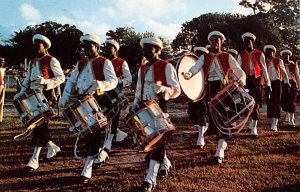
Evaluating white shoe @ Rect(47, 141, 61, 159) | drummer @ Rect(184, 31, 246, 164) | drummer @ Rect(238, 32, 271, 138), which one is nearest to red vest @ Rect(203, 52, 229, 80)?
drummer @ Rect(184, 31, 246, 164)

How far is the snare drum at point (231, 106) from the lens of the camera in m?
6.67

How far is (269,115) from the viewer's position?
433 inches

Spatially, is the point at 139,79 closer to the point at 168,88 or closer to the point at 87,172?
the point at 168,88

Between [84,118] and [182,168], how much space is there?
2.03m

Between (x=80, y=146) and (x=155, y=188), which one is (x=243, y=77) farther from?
(x=80, y=146)

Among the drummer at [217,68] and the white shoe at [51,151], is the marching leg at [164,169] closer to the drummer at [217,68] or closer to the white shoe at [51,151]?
the drummer at [217,68]

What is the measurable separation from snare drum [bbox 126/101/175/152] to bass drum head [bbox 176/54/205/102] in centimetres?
179

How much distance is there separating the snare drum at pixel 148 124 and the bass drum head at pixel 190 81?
5.88ft

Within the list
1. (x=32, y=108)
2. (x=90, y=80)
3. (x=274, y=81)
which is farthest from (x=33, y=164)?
(x=274, y=81)

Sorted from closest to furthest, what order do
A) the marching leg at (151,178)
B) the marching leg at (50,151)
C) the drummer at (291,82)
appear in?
the marching leg at (151,178)
the marching leg at (50,151)
the drummer at (291,82)

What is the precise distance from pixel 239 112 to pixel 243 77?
0.71 meters

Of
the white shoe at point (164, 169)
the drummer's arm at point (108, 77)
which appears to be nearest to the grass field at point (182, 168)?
the white shoe at point (164, 169)

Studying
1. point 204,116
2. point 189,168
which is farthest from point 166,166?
point 204,116

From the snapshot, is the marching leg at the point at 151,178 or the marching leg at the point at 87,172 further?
the marching leg at the point at 87,172
